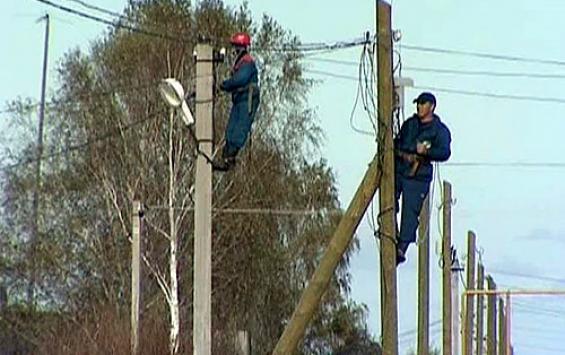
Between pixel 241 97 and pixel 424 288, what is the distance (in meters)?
7.35

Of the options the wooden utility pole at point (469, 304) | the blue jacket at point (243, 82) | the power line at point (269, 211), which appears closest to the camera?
the blue jacket at point (243, 82)

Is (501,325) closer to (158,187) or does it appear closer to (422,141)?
(158,187)

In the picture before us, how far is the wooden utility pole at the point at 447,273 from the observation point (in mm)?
23062

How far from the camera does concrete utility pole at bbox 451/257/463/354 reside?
24.3 meters

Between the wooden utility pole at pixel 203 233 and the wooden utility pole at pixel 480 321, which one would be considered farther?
the wooden utility pole at pixel 480 321

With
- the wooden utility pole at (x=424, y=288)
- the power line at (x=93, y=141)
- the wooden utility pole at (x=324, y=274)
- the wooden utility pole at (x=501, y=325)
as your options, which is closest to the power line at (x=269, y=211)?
the power line at (x=93, y=141)

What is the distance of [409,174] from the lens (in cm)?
1370

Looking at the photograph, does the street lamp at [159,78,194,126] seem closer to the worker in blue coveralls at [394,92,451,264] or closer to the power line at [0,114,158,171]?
the worker in blue coveralls at [394,92,451,264]

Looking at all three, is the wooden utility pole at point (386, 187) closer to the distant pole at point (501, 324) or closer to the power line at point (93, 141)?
the distant pole at point (501, 324)

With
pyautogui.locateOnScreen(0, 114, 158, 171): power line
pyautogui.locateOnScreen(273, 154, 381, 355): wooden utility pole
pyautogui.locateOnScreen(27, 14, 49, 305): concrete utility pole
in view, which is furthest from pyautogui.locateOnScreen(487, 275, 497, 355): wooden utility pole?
pyautogui.locateOnScreen(273, 154, 381, 355): wooden utility pole

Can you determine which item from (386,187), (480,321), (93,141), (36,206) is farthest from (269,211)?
(386,187)

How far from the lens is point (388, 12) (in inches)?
540

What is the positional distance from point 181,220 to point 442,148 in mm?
25752

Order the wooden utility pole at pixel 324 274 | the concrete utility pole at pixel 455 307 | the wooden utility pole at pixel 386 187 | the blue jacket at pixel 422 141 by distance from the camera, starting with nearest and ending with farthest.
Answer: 1. the wooden utility pole at pixel 386 187
2. the blue jacket at pixel 422 141
3. the wooden utility pole at pixel 324 274
4. the concrete utility pole at pixel 455 307
